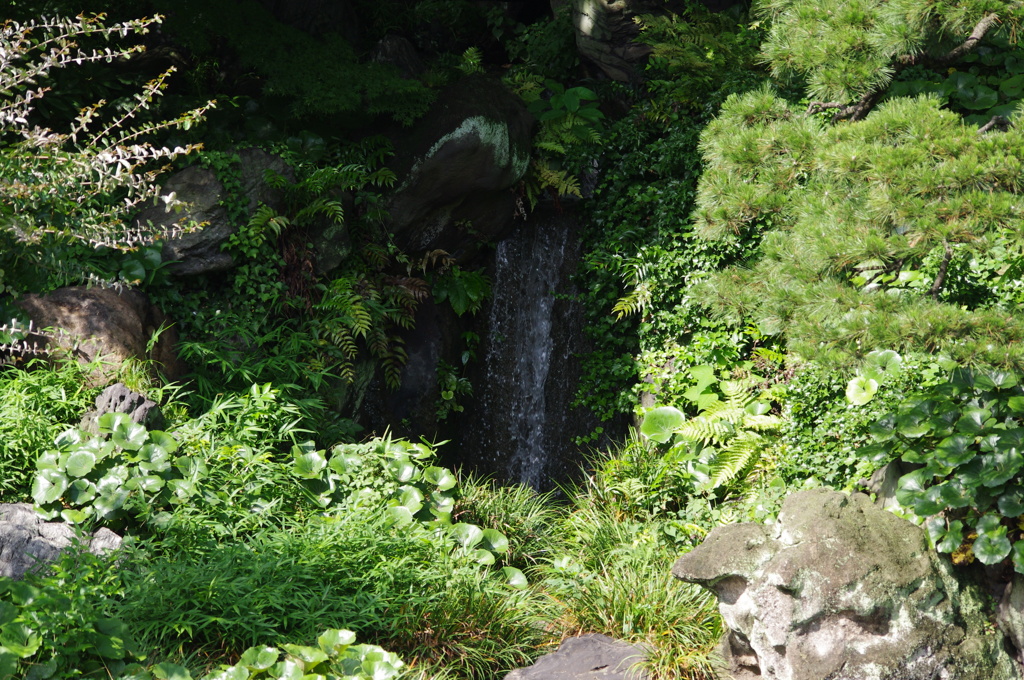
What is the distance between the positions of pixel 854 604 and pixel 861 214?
5.71ft

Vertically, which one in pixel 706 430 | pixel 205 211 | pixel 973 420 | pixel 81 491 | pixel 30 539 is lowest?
pixel 706 430

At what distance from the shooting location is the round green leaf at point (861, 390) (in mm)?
4721

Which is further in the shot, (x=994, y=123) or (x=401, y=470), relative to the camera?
(x=401, y=470)

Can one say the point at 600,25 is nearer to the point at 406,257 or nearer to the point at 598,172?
the point at 598,172

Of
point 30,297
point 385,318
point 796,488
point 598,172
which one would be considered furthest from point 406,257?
point 796,488

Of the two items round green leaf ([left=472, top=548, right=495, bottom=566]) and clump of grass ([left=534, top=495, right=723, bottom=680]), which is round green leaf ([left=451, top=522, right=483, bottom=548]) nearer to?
round green leaf ([left=472, top=548, right=495, bottom=566])

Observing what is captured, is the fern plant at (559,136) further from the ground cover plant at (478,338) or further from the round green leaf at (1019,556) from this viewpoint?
the round green leaf at (1019,556)

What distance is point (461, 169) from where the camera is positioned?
253 inches

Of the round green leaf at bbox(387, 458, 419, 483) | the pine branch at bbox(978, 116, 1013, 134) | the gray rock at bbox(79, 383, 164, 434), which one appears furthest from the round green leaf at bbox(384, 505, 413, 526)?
the pine branch at bbox(978, 116, 1013, 134)

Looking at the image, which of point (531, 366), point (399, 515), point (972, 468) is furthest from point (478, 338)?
point (972, 468)

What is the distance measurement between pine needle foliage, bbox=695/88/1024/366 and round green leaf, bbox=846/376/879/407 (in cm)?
128

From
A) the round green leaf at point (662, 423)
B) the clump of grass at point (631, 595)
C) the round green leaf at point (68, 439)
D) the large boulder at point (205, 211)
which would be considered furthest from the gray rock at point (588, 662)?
the large boulder at point (205, 211)

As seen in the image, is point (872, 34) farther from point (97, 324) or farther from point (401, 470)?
point (97, 324)

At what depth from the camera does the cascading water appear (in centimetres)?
679
